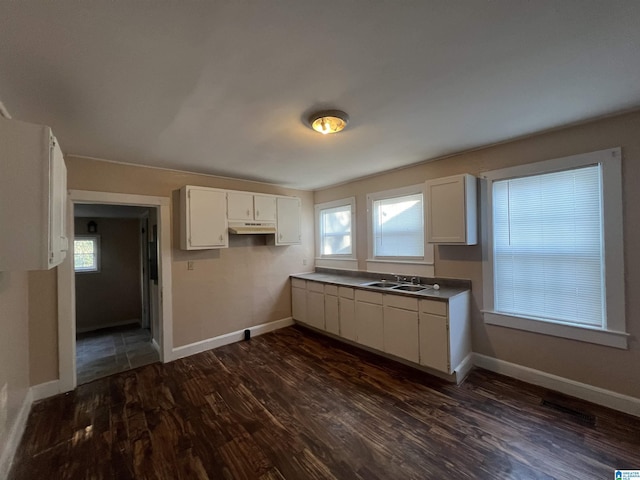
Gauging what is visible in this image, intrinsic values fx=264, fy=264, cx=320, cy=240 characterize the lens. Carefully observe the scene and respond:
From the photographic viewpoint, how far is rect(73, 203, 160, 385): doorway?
190 inches

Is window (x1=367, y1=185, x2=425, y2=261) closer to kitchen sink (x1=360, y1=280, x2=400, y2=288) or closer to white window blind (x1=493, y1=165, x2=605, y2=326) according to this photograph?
kitchen sink (x1=360, y1=280, x2=400, y2=288)

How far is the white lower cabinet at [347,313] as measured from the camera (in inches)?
146

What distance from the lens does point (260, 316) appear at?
14.8 feet

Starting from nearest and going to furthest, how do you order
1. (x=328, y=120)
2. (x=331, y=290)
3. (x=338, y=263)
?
(x=328, y=120), (x=331, y=290), (x=338, y=263)

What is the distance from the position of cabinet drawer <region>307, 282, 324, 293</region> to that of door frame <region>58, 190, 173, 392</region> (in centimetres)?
205

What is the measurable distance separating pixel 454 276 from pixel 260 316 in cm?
307

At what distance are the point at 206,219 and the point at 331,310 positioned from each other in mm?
2251

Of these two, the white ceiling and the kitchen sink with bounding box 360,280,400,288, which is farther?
the kitchen sink with bounding box 360,280,400,288

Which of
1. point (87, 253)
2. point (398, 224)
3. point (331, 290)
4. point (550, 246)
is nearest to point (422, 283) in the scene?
point (398, 224)

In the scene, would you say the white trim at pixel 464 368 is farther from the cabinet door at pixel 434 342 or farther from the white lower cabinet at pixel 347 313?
the white lower cabinet at pixel 347 313

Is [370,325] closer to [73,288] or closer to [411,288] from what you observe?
→ [411,288]

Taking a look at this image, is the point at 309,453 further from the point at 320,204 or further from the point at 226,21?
the point at 320,204

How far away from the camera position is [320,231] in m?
5.26

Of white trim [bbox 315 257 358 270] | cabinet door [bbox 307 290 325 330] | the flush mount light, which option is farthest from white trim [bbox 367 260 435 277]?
the flush mount light
